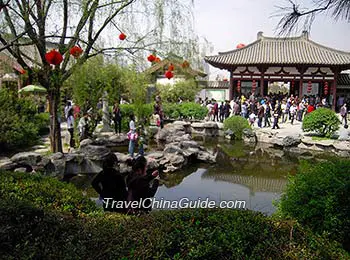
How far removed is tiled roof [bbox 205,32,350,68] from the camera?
2277 centimetres

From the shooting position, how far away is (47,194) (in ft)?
10.2

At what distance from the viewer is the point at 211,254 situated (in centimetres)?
195

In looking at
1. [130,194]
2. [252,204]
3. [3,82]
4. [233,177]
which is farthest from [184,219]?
[3,82]

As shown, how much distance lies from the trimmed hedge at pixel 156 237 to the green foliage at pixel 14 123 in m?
8.00

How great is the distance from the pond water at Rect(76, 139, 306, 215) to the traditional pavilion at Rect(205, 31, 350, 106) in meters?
13.0

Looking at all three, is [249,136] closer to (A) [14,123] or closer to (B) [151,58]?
(B) [151,58]

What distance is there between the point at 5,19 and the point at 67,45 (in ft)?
5.11

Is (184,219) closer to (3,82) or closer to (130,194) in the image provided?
(130,194)

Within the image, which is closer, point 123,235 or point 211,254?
point 211,254

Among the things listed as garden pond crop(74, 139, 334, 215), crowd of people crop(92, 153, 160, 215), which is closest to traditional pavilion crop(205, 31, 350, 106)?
garden pond crop(74, 139, 334, 215)

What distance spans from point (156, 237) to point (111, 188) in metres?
1.56

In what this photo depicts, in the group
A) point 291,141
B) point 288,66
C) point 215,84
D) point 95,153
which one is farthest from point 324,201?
point 215,84

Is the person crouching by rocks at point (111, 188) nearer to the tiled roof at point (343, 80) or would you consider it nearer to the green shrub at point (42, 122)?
the green shrub at point (42, 122)

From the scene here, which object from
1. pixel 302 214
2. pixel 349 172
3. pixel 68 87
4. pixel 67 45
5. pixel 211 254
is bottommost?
pixel 302 214
